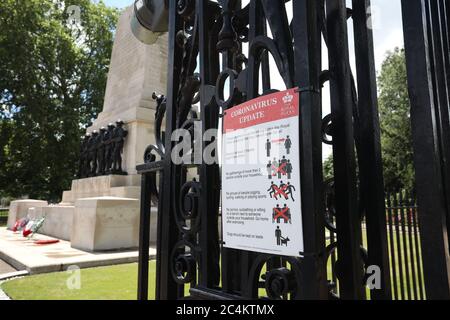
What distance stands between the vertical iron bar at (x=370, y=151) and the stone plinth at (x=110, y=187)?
816 cm

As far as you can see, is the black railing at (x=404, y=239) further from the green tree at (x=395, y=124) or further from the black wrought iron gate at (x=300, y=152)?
the green tree at (x=395, y=124)

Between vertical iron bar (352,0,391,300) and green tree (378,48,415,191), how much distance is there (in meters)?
23.7

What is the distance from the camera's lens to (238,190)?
168cm

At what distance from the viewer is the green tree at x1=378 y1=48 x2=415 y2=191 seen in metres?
24.6

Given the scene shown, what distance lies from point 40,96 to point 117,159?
20628mm

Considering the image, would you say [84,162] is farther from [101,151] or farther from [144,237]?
[144,237]

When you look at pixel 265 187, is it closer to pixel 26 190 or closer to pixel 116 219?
pixel 116 219

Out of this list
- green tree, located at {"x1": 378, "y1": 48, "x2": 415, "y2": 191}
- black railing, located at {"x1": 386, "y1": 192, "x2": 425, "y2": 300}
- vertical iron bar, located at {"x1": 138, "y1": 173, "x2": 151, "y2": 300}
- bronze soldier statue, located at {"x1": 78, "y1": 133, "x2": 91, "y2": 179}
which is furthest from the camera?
green tree, located at {"x1": 378, "y1": 48, "x2": 415, "y2": 191}

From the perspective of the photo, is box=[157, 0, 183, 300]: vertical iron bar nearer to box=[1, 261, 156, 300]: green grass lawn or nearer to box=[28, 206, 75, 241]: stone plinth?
box=[1, 261, 156, 300]: green grass lawn

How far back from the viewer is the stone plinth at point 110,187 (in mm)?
9312

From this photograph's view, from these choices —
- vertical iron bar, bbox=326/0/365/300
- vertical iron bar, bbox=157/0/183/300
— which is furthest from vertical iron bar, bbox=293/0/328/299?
vertical iron bar, bbox=157/0/183/300

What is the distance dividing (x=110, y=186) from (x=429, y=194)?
9.63m

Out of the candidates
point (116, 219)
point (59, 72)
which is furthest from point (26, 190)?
point (116, 219)

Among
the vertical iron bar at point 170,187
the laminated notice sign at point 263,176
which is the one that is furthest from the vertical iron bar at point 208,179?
the vertical iron bar at point 170,187
